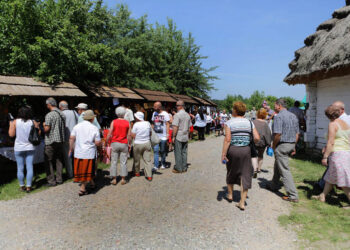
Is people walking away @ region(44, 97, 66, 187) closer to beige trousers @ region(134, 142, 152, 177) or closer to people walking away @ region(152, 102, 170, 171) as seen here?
beige trousers @ region(134, 142, 152, 177)

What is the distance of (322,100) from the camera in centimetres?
931

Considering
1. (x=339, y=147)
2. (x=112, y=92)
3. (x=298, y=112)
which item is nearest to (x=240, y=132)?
(x=339, y=147)

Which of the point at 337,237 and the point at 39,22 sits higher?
the point at 39,22

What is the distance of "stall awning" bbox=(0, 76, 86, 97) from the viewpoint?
697 cm

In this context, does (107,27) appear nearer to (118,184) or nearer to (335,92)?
(118,184)

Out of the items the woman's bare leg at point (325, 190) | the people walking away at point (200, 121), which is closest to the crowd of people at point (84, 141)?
the woman's bare leg at point (325, 190)

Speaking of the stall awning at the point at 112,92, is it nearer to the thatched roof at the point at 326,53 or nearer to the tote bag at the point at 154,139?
the tote bag at the point at 154,139

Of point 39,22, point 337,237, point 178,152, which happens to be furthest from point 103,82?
point 337,237

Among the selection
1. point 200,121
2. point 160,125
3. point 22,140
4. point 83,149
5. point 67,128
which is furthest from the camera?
point 200,121

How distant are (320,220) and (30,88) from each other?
27.6 ft

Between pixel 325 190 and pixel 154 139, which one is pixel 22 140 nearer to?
pixel 154 139

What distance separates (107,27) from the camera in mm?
13008

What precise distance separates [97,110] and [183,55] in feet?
54.3

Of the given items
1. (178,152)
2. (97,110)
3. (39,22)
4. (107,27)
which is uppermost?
(107,27)
